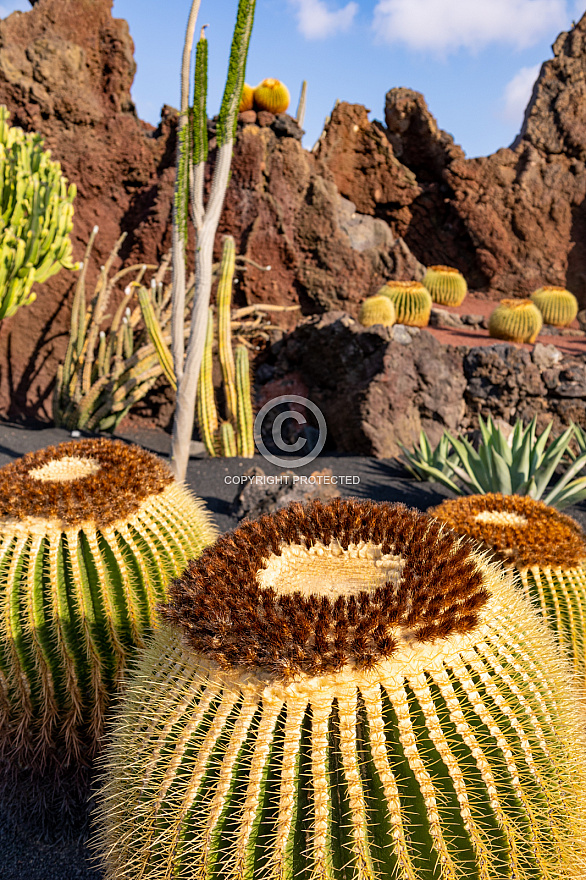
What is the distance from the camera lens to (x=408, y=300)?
9.62m

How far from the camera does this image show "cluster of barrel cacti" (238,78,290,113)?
10094 millimetres

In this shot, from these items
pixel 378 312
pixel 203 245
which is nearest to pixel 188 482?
pixel 203 245

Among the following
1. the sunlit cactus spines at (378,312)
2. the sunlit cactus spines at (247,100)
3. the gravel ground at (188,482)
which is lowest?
the gravel ground at (188,482)

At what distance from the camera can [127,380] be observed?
25.7ft

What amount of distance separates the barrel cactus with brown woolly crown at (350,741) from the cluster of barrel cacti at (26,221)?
596cm

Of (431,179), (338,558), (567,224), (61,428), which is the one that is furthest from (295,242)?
(338,558)

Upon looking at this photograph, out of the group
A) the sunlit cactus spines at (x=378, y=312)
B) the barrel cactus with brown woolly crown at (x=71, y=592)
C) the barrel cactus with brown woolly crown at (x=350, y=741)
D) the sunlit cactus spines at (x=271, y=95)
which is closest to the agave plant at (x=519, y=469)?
the barrel cactus with brown woolly crown at (x=71, y=592)

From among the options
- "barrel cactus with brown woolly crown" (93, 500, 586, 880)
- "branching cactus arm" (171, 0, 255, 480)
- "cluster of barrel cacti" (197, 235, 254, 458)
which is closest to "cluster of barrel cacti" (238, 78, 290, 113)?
"cluster of barrel cacti" (197, 235, 254, 458)

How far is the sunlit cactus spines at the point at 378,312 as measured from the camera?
8.92m

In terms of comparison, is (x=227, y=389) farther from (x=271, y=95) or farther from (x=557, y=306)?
(x=557, y=306)

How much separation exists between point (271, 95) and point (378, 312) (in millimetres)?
4506

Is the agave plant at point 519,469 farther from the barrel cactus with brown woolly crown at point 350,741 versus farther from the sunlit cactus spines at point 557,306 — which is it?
the sunlit cactus spines at point 557,306

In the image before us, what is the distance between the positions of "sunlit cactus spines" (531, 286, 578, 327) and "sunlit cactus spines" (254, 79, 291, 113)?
661 centimetres

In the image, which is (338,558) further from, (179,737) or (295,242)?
(295,242)
